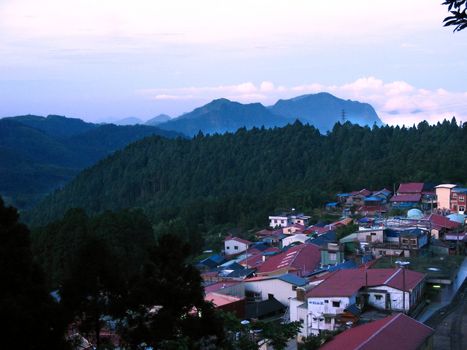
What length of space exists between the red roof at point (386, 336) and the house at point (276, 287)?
462 centimetres

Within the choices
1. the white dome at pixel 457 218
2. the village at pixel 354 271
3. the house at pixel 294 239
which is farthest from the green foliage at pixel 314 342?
the white dome at pixel 457 218

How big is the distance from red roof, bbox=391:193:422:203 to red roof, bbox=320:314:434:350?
1810 cm

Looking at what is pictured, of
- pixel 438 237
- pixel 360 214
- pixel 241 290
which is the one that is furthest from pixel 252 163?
pixel 241 290

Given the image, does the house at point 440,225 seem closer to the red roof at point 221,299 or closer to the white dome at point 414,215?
the white dome at point 414,215

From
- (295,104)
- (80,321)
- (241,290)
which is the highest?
(295,104)

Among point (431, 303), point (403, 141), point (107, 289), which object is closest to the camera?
point (107, 289)

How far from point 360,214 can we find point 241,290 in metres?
12.0

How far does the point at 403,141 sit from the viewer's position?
1714 inches

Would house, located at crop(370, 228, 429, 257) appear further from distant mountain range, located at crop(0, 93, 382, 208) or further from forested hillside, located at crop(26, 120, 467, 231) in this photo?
distant mountain range, located at crop(0, 93, 382, 208)

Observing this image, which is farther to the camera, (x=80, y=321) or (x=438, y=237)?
(x=438, y=237)

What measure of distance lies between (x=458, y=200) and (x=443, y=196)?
2.71ft

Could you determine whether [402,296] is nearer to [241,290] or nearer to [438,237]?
[241,290]

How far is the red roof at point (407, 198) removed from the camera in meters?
26.1

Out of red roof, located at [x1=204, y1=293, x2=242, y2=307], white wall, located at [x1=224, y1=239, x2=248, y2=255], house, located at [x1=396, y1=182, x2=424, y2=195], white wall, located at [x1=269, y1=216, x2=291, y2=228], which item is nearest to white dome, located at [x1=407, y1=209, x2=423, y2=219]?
house, located at [x1=396, y1=182, x2=424, y2=195]
